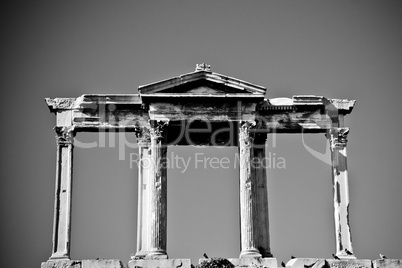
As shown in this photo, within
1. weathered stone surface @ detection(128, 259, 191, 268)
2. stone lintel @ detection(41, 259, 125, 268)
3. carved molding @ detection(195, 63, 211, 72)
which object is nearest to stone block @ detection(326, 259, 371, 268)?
weathered stone surface @ detection(128, 259, 191, 268)

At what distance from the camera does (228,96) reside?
41906 millimetres

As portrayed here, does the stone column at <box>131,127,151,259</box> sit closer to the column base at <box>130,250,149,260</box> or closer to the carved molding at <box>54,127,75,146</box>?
the column base at <box>130,250,149,260</box>

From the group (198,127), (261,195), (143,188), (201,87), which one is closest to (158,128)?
(198,127)

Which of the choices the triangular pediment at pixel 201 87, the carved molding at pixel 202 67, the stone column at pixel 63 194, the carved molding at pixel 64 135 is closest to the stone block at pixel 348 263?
the triangular pediment at pixel 201 87

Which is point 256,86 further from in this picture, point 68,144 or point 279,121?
point 68,144

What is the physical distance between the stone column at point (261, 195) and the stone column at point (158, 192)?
169 inches

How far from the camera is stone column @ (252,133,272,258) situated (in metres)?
42.6

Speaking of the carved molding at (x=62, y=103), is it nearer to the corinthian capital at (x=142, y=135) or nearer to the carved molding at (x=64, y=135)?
the carved molding at (x=64, y=135)

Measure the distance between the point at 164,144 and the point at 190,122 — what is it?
147cm

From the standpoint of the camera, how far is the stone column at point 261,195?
4256cm

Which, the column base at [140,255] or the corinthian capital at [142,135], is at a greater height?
the corinthian capital at [142,135]

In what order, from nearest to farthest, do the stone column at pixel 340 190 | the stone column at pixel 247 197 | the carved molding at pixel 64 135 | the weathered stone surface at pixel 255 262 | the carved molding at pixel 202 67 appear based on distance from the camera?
the weathered stone surface at pixel 255 262 → the stone column at pixel 247 197 → the stone column at pixel 340 190 → the carved molding at pixel 202 67 → the carved molding at pixel 64 135

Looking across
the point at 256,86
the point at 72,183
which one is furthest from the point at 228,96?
the point at 72,183

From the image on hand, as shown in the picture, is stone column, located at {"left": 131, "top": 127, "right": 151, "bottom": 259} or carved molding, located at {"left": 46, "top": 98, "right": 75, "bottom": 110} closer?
stone column, located at {"left": 131, "top": 127, "right": 151, "bottom": 259}
